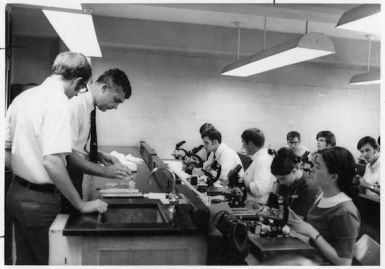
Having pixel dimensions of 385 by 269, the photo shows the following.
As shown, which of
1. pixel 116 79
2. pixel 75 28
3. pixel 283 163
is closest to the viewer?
pixel 116 79

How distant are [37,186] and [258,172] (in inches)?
84.3

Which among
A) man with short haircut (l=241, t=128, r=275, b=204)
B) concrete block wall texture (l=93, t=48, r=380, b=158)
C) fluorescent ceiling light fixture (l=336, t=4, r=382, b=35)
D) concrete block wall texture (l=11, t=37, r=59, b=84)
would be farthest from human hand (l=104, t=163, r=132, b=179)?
concrete block wall texture (l=11, t=37, r=59, b=84)

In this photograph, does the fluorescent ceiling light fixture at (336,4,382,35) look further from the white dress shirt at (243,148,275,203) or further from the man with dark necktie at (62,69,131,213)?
the white dress shirt at (243,148,275,203)

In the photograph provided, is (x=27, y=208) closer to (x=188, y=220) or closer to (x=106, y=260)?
(x=106, y=260)

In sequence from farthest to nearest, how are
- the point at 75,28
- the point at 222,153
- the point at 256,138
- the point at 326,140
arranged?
the point at 326,140, the point at 222,153, the point at 256,138, the point at 75,28

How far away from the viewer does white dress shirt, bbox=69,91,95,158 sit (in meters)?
2.46

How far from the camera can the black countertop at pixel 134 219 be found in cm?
171

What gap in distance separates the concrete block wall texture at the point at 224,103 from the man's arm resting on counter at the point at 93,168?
367 centimetres

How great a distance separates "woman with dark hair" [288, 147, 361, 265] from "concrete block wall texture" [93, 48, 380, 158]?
4125 mm

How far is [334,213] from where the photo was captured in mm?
2051

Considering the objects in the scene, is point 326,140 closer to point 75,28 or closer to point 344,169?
point 344,169

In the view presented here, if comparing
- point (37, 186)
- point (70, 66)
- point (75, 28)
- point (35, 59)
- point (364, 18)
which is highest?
point (35, 59)

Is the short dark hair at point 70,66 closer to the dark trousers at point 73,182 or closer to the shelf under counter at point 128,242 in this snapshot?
the dark trousers at point 73,182

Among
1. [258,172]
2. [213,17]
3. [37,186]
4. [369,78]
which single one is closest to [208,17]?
[213,17]
